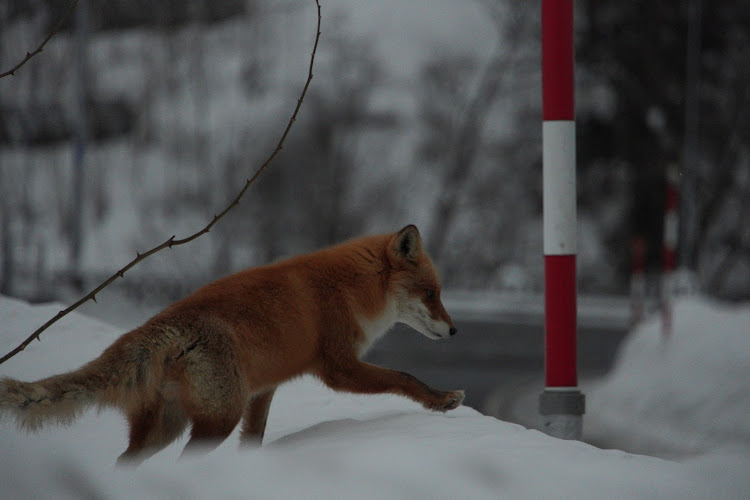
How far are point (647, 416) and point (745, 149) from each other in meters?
20.3

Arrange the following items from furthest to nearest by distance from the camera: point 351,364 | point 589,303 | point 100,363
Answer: point 589,303 → point 351,364 → point 100,363

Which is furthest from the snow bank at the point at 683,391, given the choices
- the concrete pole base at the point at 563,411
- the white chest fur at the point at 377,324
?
the white chest fur at the point at 377,324

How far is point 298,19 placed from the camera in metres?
24.2

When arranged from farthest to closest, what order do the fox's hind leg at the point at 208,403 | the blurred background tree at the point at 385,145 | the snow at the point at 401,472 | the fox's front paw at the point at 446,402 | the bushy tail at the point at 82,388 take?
the blurred background tree at the point at 385,145 < the fox's front paw at the point at 446,402 < the fox's hind leg at the point at 208,403 < the bushy tail at the point at 82,388 < the snow at the point at 401,472

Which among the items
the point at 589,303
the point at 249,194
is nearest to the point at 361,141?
the point at 249,194

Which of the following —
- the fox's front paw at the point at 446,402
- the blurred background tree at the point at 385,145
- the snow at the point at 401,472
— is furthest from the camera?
the blurred background tree at the point at 385,145

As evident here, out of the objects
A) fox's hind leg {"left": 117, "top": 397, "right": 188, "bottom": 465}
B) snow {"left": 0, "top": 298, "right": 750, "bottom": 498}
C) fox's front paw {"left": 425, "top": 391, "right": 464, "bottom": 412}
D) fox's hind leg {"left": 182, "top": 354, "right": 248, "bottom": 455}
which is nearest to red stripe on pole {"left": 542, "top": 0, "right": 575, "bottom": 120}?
fox's front paw {"left": 425, "top": 391, "right": 464, "bottom": 412}

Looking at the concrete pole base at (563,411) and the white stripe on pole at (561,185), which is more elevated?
the white stripe on pole at (561,185)

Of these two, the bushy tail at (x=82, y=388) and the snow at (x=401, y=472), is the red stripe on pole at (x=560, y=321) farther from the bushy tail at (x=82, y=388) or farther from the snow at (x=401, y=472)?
the bushy tail at (x=82, y=388)

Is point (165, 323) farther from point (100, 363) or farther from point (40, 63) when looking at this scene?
point (40, 63)

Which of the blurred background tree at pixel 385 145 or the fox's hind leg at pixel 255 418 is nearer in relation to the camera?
the fox's hind leg at pixel 255 418

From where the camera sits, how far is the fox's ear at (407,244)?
4.51 metres

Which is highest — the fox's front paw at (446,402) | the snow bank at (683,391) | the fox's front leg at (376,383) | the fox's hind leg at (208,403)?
the fox's hind leg at (208,403)

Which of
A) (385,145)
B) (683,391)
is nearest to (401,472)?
(683,391)
